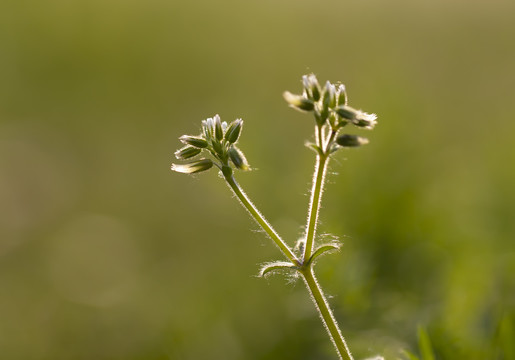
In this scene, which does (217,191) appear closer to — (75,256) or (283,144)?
(283,144)


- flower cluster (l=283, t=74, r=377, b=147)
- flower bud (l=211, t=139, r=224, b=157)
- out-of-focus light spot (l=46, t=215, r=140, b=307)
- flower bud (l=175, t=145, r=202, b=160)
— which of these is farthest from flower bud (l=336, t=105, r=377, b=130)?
out-of-focus light spot (l=46, t=215, r=140, b=307)

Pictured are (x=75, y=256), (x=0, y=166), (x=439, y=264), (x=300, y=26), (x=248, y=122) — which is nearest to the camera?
(x=439, y=264)

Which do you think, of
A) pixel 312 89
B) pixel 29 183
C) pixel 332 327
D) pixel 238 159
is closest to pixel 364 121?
pixel 312 89

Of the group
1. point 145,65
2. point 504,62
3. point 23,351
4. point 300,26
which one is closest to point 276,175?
point 23,351

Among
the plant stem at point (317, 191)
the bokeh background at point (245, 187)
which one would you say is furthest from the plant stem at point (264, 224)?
the bokeh background at point (245, 187)

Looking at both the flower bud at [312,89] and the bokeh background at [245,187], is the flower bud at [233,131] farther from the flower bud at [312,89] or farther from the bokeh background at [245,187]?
the bokeh background at [245,187]

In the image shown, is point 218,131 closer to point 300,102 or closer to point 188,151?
point 188,151
